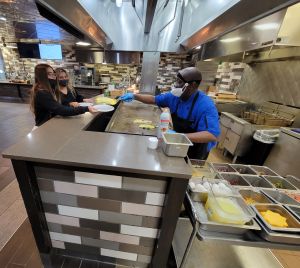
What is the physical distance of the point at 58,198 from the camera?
3.88ft

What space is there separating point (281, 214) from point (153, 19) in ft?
9.72

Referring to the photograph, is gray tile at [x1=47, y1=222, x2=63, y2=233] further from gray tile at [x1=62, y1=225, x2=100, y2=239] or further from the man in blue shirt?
the man in blue shirt

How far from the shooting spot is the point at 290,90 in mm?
2607

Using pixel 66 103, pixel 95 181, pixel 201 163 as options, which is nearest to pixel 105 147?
pixel 95 181

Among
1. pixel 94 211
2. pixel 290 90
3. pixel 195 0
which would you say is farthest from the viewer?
pixel 290 90

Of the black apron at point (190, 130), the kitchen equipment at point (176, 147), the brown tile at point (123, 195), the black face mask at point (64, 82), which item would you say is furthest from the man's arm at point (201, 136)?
the black face mask at point (64, 82)

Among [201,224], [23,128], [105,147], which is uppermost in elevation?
[105,147]

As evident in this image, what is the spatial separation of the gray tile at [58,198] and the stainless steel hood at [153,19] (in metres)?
1.27

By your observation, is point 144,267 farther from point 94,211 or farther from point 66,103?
point 66,103

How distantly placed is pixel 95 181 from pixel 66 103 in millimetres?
1529

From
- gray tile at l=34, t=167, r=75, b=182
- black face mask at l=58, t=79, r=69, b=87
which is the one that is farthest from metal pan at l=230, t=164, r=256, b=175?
black face mask at l=58, t=79, r=69, b=87

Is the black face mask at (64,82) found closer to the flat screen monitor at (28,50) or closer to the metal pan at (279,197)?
the metal pan at (279,197)

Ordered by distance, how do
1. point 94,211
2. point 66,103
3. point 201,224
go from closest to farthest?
point 201,224, point 94,211, point 66,103

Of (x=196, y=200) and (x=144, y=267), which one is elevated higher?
(x=196, y=200)
